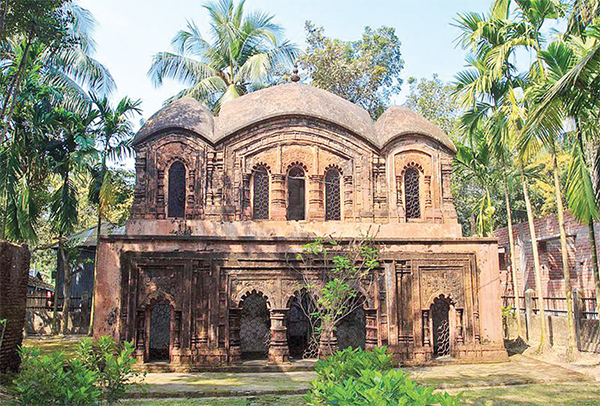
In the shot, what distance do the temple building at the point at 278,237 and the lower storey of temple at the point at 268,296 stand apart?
0.03 meters

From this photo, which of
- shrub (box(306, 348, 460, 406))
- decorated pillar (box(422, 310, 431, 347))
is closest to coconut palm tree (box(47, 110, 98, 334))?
decorated pillar (box(422, 310, 431, 347))

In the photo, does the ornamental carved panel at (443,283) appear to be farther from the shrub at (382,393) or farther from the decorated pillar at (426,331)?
the shrub at (382,393)

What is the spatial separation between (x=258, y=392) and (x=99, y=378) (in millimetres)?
3663

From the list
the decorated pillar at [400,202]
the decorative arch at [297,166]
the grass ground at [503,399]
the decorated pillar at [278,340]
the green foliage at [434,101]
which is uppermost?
the green foliage at [434,101]

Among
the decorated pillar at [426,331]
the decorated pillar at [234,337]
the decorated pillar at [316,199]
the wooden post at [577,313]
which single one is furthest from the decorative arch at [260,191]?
the wooden post at [577,313]

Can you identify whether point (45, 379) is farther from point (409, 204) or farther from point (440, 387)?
point (409, 204)

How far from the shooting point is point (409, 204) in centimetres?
1474

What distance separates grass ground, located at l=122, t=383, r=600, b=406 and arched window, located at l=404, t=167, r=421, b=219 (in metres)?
5.33

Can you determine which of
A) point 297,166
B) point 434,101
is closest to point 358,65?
point 434,101

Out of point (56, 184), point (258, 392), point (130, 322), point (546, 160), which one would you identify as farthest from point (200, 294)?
point (546, 160)

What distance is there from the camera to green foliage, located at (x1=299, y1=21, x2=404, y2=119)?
25625mm

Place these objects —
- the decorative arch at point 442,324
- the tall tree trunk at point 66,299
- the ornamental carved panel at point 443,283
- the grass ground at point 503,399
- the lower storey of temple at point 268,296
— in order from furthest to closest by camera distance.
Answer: the tall tree trunk at point 66,299 → the decorative arch at point 442,324 → the ornamental carved panel at point 443,283 → the lower storey of temple at point 268,296 → the grass ground at point 503,399

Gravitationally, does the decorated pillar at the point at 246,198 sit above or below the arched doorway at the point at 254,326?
above

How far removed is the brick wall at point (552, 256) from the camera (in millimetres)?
17422
